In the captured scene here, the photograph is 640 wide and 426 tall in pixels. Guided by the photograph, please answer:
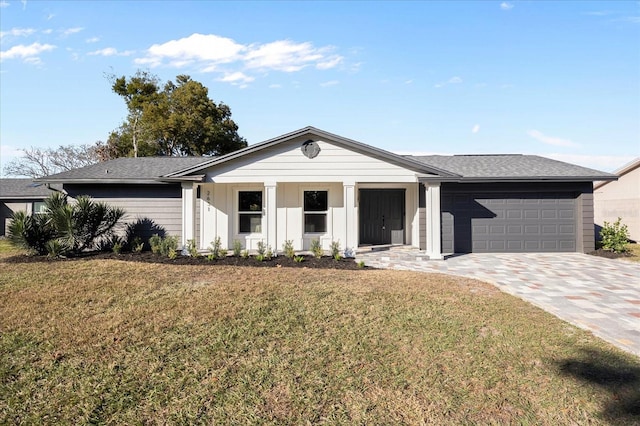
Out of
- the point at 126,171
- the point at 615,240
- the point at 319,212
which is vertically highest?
the point at 126,171

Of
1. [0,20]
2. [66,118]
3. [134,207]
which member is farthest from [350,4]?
[66,118]

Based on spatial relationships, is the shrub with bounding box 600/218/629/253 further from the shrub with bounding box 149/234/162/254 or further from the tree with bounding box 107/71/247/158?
the tree with bounding box 107/71/247/158

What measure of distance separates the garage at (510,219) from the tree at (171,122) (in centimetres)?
2152

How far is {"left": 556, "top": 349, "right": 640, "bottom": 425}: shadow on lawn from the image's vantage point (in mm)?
2789

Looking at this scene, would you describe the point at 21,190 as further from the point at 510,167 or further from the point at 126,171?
the point at 510,167

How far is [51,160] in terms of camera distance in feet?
108

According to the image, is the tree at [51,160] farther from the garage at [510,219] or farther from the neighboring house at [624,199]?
the neighboring house at [624,199]

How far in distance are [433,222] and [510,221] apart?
11.4ft

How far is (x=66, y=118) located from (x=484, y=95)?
802 inches

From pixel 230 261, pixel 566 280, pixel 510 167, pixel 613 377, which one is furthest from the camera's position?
pixel 510 167

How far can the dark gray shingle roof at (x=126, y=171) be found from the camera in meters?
11.3

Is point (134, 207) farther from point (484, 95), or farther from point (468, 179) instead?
point (484, 95)

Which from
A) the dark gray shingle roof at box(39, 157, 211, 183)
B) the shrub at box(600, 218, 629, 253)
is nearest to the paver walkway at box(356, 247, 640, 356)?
the shrub at box(600, 218, 629, 253)

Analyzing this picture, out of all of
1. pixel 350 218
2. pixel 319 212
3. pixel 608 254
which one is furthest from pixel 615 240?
pixel 319 212
